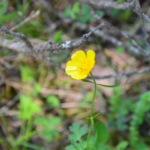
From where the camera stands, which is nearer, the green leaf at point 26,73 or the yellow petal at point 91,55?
the yellow petal at point 91,55

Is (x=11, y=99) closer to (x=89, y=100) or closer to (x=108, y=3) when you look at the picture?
(x=89, y=100)

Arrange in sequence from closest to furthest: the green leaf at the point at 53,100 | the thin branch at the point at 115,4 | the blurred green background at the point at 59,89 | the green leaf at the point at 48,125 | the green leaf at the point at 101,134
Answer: the thin branch at the point at 115,4
the green leaf at the point at 101,134
the blurred green background at the point at 59,89
the green leaf at the point at 48,125
the green leaf at the point at 53,100

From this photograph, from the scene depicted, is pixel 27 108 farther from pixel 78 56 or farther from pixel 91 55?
pixel 91 55

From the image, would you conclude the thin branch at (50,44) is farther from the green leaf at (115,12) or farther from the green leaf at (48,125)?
the green leaf at (115,12)

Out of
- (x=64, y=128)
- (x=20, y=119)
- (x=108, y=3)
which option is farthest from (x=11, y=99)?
(x=108, y=3)

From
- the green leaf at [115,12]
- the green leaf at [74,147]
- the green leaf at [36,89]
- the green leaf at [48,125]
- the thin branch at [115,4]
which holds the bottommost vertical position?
the green leaf at [48,125]

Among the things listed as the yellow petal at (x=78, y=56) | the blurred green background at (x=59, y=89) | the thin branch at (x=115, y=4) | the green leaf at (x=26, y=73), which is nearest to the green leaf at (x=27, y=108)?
the blurred green background at (x=59, y=89)
